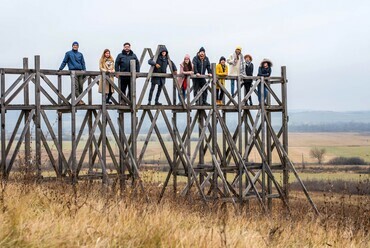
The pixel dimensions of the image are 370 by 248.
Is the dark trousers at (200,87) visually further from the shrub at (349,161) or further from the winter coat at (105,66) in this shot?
the shrub at (349,161)

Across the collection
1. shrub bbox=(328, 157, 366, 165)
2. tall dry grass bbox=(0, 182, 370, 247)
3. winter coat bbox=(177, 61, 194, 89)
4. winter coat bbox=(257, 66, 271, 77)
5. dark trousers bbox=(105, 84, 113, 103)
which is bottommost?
shrub bbox=(328, 157, 366, 165)

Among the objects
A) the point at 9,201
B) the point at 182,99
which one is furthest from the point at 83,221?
the point at 182,99

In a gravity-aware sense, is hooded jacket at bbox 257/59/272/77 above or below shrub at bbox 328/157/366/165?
above

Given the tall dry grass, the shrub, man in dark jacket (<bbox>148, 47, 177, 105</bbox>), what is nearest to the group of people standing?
man in dark jacket (<bbox>148, 47, 177, 105</bbox>)

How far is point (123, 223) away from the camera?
27.5ft

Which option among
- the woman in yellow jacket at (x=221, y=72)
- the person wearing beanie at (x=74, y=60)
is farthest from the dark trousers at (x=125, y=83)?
the woman in yellow jacket at (x=221, y=72)

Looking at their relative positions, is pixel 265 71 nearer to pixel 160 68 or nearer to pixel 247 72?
pixel 247 72

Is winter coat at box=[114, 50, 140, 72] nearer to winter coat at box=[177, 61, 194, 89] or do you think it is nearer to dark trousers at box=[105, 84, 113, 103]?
dark trousers at box=[105, 84, 113, 103]

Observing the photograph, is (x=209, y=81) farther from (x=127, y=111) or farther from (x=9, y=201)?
(x=9, y=201)

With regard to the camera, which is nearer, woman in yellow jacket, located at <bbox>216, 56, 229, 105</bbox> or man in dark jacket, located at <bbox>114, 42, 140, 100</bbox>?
man in dark jacket, located at <bbox>114, 42, 140, 100</bbox>

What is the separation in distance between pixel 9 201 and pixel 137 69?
1005 centimetres

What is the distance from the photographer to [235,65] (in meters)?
20.6

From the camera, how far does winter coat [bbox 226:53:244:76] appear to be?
20562 mm

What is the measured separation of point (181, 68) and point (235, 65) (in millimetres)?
2118
